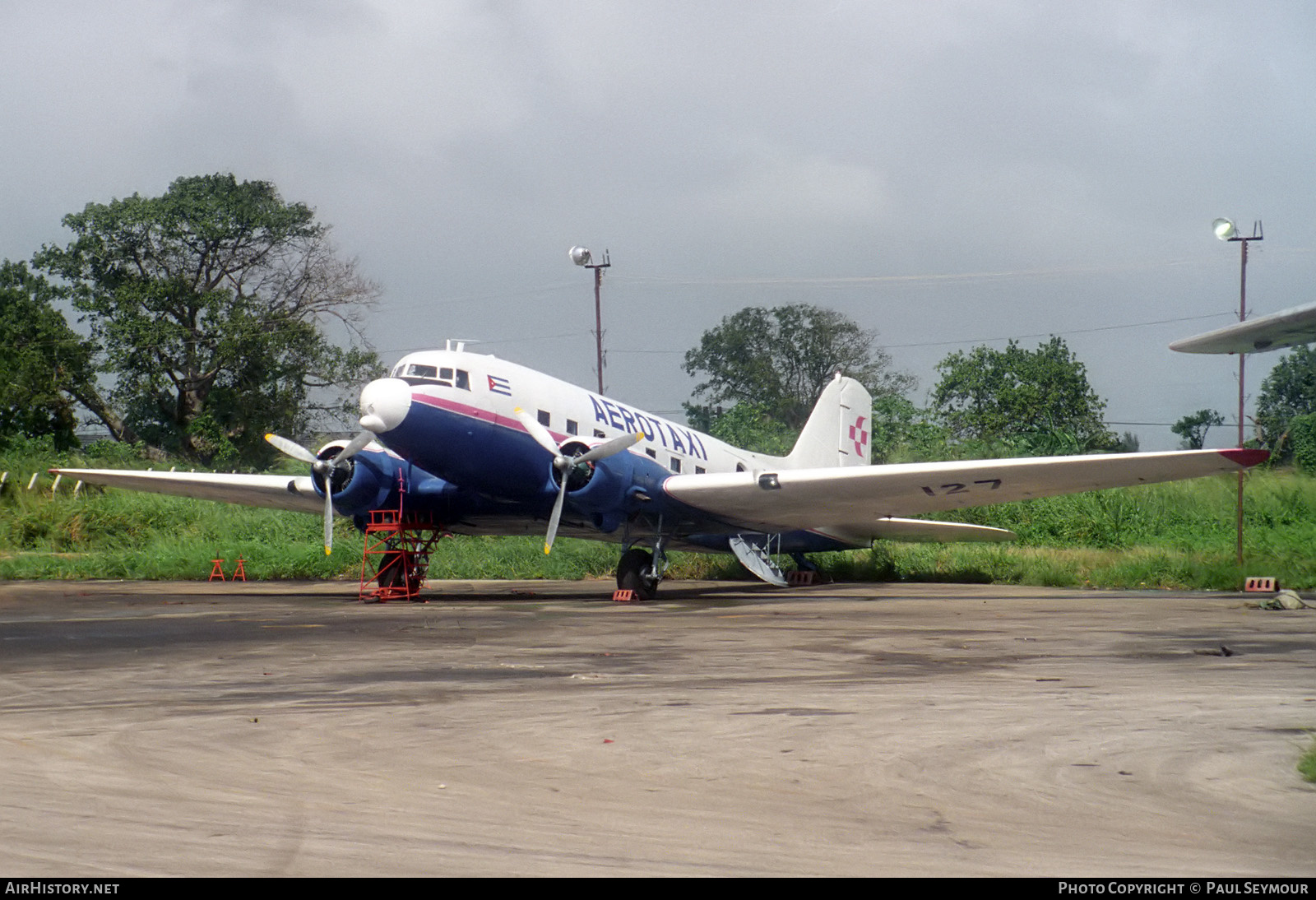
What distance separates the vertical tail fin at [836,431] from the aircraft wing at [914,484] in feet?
13.6

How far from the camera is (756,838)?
422 cm

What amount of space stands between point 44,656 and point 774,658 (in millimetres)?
6694

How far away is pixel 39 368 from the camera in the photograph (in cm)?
4569

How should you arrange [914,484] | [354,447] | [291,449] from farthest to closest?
[291,449] < [354,447] < [914,484]

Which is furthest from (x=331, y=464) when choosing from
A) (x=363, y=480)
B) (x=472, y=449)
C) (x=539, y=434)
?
(x=539, y=434)

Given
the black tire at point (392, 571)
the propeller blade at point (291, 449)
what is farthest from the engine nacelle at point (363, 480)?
the black tire at point (392, 571)

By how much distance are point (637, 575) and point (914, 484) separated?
5085 millimetres

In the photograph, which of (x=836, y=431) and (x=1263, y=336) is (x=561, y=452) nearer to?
(x=836, y=431)

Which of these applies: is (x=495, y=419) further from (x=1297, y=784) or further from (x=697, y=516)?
(x=1297, y=784)

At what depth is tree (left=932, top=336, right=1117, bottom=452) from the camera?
5731 centimetres

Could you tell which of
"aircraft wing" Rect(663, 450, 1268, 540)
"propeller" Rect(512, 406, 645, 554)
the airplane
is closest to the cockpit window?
the airplane

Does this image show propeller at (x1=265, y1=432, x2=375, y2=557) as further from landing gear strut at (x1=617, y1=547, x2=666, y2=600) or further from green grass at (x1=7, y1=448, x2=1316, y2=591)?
green grass at (x1=7, y1=448, x2=1316, y2=591)

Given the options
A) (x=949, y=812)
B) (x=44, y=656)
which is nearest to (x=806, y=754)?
(x=949, y=812)

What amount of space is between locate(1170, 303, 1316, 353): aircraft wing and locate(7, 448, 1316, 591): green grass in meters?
18.6
